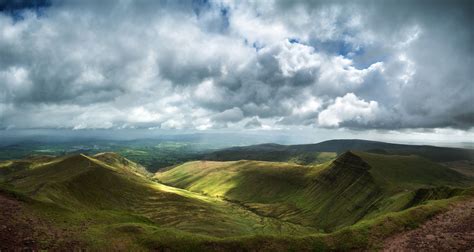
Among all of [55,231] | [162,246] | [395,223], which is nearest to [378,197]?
[395,223]

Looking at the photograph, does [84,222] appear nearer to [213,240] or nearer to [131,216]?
[131,216]

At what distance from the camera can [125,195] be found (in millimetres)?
188125

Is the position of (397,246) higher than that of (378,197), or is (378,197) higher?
(397,246)

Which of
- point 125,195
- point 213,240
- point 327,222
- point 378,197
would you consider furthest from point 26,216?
point 378,197

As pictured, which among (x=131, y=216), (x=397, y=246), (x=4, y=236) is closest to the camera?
(x=4, y=236)

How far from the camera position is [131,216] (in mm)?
78500

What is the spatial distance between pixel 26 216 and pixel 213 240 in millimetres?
34007

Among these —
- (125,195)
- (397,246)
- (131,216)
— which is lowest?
(125,195)

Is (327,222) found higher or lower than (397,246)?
lower

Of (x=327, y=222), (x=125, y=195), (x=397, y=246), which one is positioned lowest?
(x=327, y=222)

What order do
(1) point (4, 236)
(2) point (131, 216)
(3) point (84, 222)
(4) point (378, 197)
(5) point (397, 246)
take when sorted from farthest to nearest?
1. (4) point (378, 197)
2. (2) point (131, 216)
3. (3) point (84, 222)
4. (5) point (397, 246)
5. (1) point (4, 236)

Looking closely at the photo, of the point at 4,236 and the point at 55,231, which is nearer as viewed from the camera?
the point at 4,236

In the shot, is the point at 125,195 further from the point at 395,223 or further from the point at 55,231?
the point at 395,223

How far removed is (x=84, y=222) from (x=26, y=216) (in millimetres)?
9921
